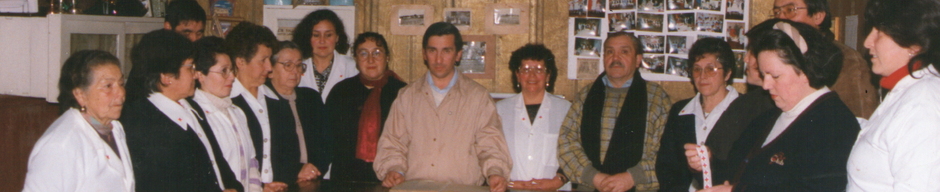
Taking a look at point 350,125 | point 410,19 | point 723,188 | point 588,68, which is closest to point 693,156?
point 723,188

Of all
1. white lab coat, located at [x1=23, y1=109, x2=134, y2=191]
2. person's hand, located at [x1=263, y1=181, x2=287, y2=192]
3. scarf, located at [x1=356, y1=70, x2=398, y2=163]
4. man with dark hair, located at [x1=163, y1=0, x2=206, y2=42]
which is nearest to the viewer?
white lab coat, located at [x1=23, y1=109, x2=134, y2=191]

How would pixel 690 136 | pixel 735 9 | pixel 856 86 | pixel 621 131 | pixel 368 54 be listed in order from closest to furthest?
pixel 856 86, pixel 690 136, pixel 621 131, pixel 368 54, pixel 735 9

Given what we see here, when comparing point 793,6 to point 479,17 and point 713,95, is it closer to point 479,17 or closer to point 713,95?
point 713,95

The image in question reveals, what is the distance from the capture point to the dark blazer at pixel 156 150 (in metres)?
2.31

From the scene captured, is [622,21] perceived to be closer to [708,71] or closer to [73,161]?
[708,71]

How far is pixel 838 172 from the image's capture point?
1991 millimetres

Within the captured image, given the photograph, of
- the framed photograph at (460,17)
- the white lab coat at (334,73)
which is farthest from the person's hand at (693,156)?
the framed photograph at (460,17)

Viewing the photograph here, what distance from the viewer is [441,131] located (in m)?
3.19

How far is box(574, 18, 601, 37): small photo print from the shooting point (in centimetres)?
461

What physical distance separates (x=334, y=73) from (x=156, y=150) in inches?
66.0

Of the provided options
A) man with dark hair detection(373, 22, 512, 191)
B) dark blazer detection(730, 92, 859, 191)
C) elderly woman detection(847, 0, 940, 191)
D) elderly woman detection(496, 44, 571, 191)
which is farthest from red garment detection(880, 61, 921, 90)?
elderly woman detection(496, 44, 571, 191)

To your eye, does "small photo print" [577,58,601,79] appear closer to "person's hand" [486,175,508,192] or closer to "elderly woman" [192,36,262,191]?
"person's hand" [486,175,508,192]

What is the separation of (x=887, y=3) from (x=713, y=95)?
1297 millimetres

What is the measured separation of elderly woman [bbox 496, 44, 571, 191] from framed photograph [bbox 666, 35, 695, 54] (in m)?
1.43
